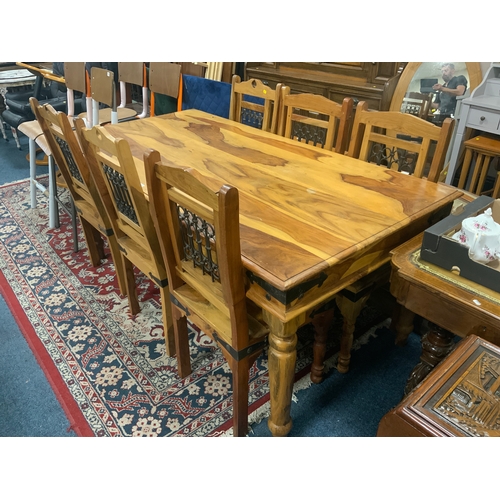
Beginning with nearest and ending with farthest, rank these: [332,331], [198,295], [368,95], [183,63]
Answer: [198,295], [332,331], [368,95], [183,63]

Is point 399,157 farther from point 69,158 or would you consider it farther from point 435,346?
point 69,158

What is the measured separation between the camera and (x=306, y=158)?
176cm

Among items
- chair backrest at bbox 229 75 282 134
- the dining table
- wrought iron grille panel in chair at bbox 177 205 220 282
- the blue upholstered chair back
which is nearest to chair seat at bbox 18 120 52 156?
the dining table

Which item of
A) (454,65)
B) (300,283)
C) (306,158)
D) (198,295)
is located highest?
(454,65)

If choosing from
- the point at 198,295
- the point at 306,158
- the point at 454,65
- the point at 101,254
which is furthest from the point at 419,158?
the point at 101,254

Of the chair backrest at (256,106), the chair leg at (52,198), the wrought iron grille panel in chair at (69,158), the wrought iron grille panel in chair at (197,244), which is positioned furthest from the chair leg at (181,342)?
the chair leg at (52,198)

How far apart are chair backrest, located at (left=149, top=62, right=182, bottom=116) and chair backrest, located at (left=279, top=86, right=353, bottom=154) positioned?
1152mm

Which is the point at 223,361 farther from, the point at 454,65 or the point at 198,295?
the point at 454,65

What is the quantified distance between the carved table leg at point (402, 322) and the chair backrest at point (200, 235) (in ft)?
2.85

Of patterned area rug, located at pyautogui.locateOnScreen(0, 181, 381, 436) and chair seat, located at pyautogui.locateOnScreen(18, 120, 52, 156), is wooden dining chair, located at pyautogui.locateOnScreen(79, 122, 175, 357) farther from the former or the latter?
chair seat, located at pyautogui.locateOnScreen(18, 120, 52, 156)

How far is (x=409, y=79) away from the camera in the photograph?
8.51 feet

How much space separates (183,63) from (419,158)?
2.63 meters

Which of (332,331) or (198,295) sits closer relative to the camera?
(198,295)

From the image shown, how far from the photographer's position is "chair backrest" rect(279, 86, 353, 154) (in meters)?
1.84
